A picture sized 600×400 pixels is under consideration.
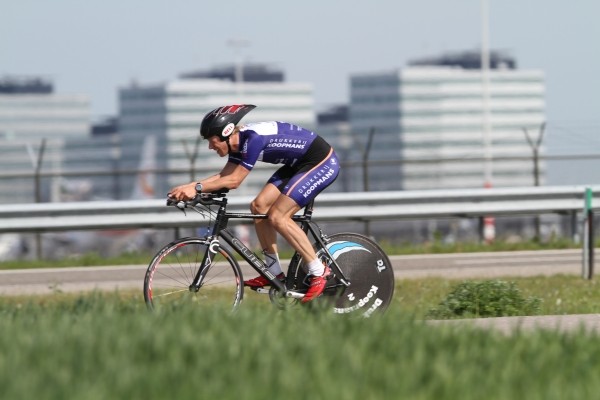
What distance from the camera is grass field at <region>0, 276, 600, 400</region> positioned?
17.0 feet

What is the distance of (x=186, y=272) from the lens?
9.20 m

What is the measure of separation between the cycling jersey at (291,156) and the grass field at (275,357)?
6.14ft

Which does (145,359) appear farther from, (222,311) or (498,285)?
(498,285)

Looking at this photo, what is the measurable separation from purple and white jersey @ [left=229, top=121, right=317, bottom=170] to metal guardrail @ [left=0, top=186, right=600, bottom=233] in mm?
9623

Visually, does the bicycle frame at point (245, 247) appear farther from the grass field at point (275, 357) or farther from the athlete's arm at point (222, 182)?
the grass field at point (275, 357)

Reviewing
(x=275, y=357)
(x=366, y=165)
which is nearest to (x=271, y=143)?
(x=275, y=357)

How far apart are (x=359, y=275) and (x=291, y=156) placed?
1008 mm

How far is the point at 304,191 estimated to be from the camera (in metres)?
9.11

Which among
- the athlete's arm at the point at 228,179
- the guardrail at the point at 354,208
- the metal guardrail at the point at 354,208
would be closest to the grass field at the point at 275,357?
the athlete's arm at the point at 228,179

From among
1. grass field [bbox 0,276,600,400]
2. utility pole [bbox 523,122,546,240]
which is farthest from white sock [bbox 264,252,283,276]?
utility pole [bbox 523,122,546,240]

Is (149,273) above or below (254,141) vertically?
below

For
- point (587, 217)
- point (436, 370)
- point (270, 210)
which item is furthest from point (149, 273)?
point (587, 217)

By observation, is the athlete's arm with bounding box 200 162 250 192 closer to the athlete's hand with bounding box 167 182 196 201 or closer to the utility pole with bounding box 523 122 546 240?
the athlete's hand with bounding box 167 182 196 201

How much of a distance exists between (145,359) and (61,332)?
2.22 feet
